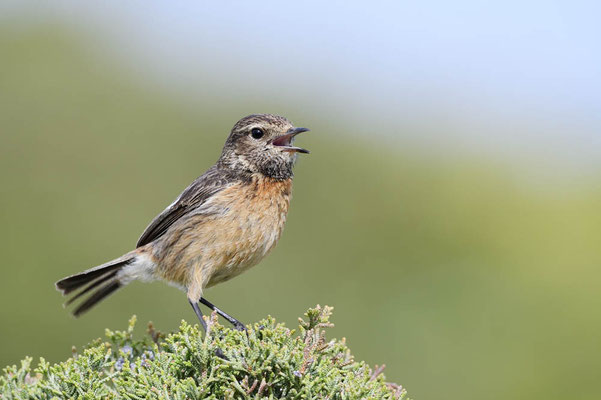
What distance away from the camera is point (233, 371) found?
3.53 meters

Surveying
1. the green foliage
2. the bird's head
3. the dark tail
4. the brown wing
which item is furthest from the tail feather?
the green foliage

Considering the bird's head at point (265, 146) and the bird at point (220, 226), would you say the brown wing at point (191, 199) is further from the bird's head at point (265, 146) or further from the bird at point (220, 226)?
the bird's head at point (265, 146)

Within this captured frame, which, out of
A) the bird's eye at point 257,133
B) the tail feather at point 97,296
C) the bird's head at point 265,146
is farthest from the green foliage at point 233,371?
the bird's eye at point 257,133

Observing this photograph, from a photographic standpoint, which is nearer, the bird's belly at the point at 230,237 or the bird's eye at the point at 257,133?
the bird's belly at the point at 230,237

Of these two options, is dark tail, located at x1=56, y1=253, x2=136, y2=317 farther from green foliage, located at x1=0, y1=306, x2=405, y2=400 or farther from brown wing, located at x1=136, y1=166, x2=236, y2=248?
green foliage, located at x1=0, y1=306, x2=405, y2=400

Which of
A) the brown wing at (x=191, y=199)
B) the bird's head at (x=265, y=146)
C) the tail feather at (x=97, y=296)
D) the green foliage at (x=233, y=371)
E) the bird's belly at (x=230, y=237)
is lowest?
the green foliage at (x=233, y=371)

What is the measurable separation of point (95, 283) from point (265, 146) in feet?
5.83

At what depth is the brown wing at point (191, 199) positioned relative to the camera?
5900 mm

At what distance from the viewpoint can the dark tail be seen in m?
5.86

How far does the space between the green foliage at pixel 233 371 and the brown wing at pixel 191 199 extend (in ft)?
6.67

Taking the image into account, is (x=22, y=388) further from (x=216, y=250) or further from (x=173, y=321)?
(x=173, y=321)

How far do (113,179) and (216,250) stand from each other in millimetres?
6743

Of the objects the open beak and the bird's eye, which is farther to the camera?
the bird's eye

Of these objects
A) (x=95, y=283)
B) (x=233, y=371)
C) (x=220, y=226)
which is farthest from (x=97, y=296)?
(x=233, y=371)
